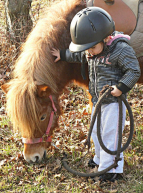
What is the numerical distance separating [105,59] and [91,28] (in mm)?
391

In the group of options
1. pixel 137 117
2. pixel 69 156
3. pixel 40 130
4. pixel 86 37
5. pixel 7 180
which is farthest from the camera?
pixel 137 117

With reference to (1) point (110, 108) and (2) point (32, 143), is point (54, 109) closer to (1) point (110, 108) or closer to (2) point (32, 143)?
(2) point (32, 143)

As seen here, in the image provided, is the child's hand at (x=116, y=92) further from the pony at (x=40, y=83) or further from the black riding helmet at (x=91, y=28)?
the pony at (x=40, y=83)

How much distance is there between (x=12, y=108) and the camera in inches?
119

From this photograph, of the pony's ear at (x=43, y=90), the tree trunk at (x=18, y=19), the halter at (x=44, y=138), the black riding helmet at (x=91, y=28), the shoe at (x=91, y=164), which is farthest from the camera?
the tree trunk at (x=18, y=19)

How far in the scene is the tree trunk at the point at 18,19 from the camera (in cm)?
582

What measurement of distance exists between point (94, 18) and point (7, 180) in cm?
239

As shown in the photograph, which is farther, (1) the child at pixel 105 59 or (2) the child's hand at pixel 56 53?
(2) the child's hand at pixel 56 53

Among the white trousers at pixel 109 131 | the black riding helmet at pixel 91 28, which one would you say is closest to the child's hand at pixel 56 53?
the black riding helmet at pixel 91 28

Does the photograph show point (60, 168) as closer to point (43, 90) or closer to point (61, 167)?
point (61, 167)

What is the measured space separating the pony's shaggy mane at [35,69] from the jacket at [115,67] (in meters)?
0.45

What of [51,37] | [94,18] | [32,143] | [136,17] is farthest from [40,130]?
[136,17]

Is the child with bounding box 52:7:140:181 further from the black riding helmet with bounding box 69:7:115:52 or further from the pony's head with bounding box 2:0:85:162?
the pony's head with bounding box 2:0:85:162

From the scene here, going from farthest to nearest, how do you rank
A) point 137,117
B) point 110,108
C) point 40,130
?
point 137,117
point 40,130
point 110,108
